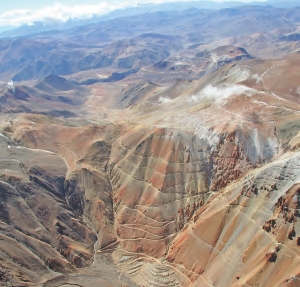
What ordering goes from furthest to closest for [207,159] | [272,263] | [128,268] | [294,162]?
1. [207,159]
2. [128,268]
3. [294,162]
4. [272,263]

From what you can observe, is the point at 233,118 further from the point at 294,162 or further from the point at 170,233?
the point at 170,233

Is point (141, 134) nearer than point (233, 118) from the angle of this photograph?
No

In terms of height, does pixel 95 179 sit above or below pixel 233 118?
below

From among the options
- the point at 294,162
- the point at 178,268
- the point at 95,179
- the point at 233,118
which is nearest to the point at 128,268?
the point at 178,268

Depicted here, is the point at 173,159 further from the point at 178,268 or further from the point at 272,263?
the point at 272,263

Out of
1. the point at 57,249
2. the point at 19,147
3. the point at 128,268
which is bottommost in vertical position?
the point at 128,268

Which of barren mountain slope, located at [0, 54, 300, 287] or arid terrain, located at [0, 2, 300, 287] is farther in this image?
barren mountain slope, located at [0, 54, 300, 287]

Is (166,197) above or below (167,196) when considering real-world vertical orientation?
below

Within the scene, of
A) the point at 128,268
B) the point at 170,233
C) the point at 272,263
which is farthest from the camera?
the point at 170,233

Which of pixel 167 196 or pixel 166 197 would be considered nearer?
pixel 166 197

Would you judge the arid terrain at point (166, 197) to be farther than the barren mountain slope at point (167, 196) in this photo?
No
